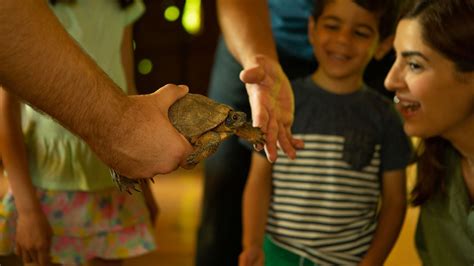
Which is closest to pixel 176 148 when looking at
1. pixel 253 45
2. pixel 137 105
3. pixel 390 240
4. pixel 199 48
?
pixel 137 105

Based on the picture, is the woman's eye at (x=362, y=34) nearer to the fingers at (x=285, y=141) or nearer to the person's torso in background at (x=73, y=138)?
the fingers at (x=285, y=141)

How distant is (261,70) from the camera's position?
101cm

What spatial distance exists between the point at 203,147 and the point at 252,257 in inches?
20.2

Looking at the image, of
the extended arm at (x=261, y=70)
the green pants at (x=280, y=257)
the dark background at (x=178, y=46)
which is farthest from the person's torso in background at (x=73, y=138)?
the dark background at (x=178, y=46)

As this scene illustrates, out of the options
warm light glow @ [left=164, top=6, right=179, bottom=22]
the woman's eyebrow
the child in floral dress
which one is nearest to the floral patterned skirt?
the child in floral dress

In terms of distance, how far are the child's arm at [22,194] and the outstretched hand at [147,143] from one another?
0.39 meters

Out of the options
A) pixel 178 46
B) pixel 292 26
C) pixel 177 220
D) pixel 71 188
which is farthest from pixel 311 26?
pixel 178 46

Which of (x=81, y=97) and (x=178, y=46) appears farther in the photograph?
(x=178, y=46)

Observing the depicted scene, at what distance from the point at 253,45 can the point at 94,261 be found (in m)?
0.46

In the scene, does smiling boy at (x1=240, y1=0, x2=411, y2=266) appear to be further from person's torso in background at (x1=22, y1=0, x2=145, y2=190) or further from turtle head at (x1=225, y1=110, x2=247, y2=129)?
turtle head at (x1=225, y1=110, x2=247, y2=129)

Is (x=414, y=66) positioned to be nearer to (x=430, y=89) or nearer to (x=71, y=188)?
(x=430, y=89)

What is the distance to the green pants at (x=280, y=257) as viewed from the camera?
1217 mm

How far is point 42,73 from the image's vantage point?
68 cm

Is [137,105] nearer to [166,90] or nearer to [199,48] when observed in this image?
[166,90]
